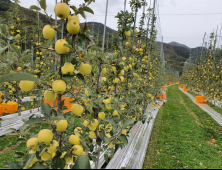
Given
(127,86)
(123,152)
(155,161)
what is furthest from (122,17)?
(155,161)

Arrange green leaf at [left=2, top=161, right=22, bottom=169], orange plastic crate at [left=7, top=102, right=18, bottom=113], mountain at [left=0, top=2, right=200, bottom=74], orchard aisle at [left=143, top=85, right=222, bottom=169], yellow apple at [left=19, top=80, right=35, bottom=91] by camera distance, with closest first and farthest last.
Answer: green leaf at [left=2, top=161, right=22, bottom=169], yellow apple at [left=19, top=80, right=35, bottom=91], orchard aisle at [left=143, top=85, right=222, bottom=169], mountain at [left=0, top=2, right=200, bottom=74], orange plastic crate at [left=7, top=102, right=18, bottom=113]

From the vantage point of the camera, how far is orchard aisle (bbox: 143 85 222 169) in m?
2.99

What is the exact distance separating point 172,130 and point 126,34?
3792 mm

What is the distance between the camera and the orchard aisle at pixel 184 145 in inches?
118

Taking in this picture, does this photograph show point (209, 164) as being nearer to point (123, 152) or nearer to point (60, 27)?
point (123, 152)

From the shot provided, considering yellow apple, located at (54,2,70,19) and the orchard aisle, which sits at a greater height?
yellow apple, located at (54,2,70,19)

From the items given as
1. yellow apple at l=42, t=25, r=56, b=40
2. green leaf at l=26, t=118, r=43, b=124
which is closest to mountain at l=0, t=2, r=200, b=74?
yellow apple at l=42, t=25, r=56, b=40

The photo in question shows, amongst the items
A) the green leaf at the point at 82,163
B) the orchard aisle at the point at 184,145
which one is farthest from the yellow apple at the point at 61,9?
the orchard aisle at the point at 184,145

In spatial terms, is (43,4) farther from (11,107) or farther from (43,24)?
(43,24)

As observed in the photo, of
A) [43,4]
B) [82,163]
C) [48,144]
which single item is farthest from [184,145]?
[43,4]

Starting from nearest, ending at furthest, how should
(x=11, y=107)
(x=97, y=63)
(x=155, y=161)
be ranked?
(x=97, y=63) < (x=155, y=161) < (x=11, y=107)

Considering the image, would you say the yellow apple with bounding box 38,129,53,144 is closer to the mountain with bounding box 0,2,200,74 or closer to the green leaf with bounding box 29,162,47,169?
the green leaf with bounding box 29,162,47,169

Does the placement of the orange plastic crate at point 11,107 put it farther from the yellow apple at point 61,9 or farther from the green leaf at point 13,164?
the yellow apple at point 61,9

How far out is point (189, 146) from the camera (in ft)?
12.2
